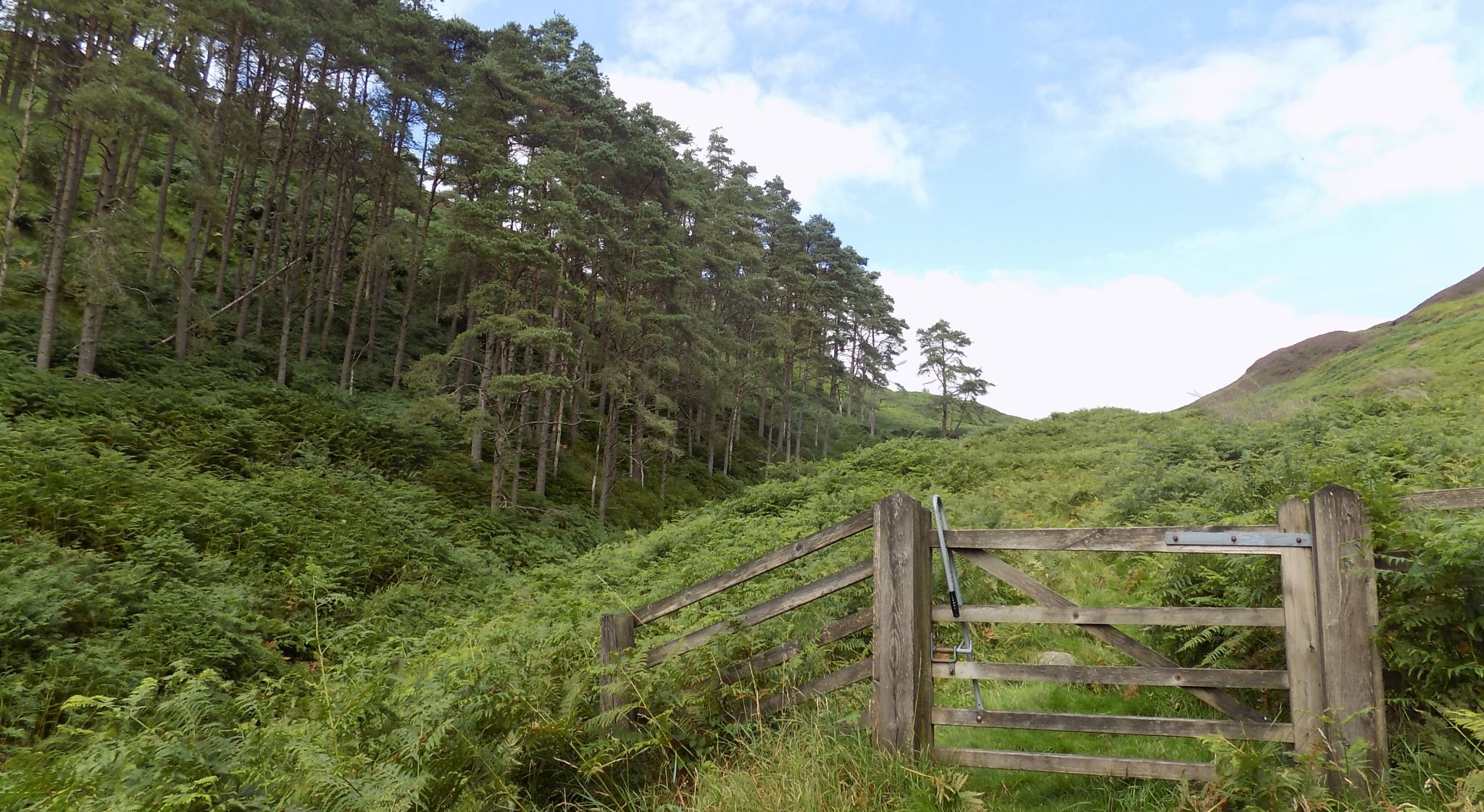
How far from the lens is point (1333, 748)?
3502 mm

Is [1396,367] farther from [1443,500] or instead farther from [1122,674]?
[1122,674]

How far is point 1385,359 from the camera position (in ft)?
93.8

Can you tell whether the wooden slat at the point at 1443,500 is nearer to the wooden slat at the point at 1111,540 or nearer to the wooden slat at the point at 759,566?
the wooden slat at the point at 1111,540

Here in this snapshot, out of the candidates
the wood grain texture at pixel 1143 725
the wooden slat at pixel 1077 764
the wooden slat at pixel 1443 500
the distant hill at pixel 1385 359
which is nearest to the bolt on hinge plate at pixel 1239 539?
the wooden slat at pixel 1443 500

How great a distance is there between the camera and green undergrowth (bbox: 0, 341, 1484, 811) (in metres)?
3.70

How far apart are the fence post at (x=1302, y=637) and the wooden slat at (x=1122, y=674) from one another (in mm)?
90

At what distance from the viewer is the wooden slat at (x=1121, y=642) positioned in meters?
3.71

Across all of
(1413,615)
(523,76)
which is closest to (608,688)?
(1413,615)

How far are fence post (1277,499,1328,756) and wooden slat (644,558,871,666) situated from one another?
2.22 meters

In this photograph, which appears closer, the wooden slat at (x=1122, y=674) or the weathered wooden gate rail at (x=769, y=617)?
the wooden slat at (x=1122, y=674)

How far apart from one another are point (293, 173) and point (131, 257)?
18421mm

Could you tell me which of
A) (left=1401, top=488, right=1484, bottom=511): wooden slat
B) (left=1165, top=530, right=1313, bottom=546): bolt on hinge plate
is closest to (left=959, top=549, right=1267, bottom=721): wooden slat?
(left=1165, top=530, right=1313, bottom=546): bolt on hinge plate

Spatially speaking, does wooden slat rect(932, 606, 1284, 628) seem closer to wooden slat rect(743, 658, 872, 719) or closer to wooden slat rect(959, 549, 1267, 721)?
wooden slat rect(959, 549, 1267, 721)

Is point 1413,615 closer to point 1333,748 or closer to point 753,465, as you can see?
point 1333,748
